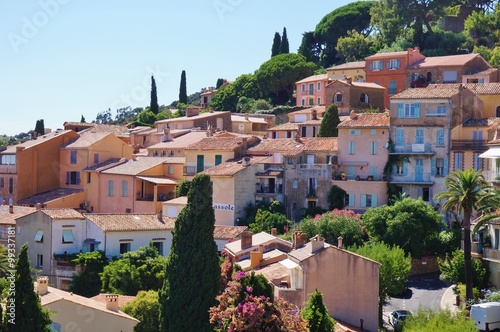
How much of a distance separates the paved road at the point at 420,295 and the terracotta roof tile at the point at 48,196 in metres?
27.2

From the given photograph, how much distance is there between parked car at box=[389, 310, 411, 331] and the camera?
4100 centimetres

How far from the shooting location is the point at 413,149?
5822cm

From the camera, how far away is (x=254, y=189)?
6125 centimetres

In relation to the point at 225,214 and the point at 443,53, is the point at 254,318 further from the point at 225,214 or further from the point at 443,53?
the point at 443,53

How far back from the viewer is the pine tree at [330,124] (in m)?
66.9

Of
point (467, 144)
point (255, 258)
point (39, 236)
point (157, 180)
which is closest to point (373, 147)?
point (467, 144)

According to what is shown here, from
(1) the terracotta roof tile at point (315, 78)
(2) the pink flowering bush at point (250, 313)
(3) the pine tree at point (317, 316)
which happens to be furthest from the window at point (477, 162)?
(1) the terracotta roof tile at point (315, 78)

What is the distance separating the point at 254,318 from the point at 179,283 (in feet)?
22.4

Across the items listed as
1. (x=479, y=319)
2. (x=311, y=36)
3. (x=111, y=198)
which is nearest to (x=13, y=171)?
(x=111, y=198)


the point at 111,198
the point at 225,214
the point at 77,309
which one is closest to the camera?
the point at 77,309

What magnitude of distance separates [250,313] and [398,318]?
42.3 ft

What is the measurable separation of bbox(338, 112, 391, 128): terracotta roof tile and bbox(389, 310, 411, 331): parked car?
733 inches

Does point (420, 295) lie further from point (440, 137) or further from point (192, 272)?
point (192, 272)

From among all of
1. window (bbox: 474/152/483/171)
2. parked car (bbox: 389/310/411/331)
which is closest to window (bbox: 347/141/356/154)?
window (bbox: 474/152/483/171)
